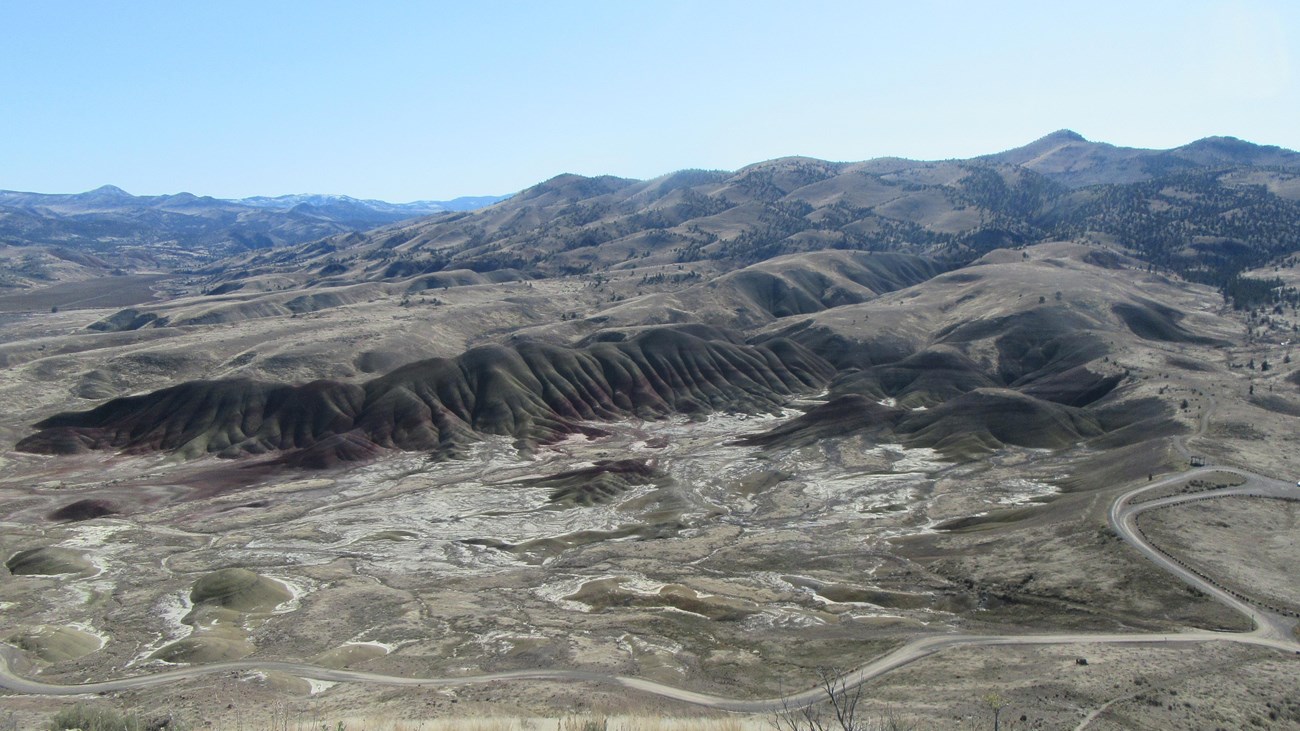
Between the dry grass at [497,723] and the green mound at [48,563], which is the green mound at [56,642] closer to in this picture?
the green mound at [48,563]

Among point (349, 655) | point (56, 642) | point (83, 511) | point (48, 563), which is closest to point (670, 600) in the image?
point (349, 655)

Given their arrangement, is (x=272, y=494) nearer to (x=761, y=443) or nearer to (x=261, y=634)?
(x=261, y=634)

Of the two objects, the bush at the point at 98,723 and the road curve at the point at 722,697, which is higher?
the bush at the point at 98,723

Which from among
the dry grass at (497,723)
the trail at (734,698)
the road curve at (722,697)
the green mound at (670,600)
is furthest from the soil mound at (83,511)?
the dry grass at (497,723)

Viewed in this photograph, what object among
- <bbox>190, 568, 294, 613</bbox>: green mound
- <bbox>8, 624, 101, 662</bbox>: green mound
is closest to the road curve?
<bbox>8, 624, 101, 662</bbox>: green mound

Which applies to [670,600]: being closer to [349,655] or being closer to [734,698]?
[734,698]

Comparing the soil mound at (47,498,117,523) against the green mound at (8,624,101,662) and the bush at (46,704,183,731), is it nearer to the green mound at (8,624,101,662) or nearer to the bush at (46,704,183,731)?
the green mound at (8,624,101,662)
